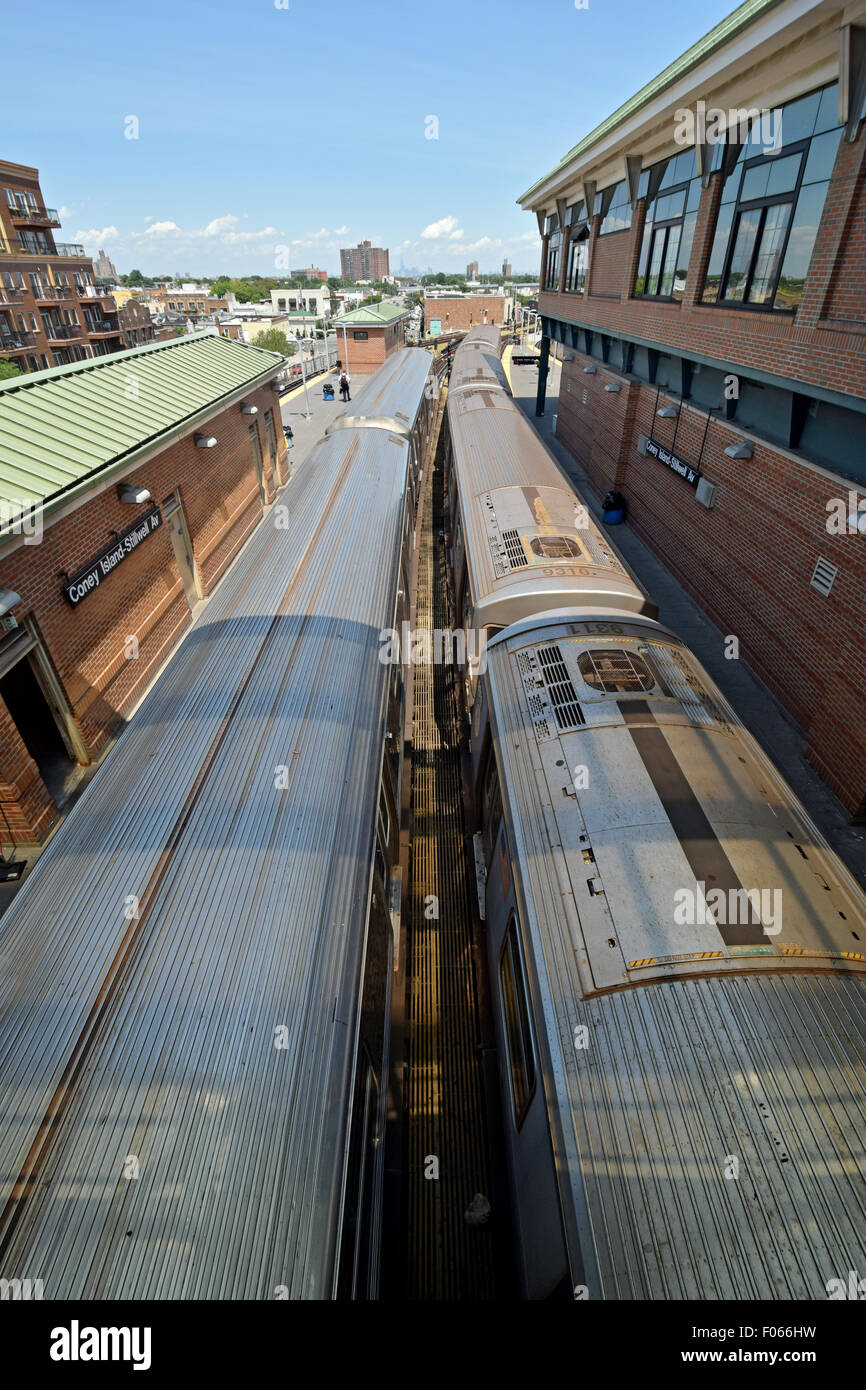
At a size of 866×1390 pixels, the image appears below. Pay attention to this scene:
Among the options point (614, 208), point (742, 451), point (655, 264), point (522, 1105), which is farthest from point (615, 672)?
point (614, 208)

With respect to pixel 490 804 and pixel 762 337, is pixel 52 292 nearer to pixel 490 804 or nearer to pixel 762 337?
pixel 762 337

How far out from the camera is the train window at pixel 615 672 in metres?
6.19

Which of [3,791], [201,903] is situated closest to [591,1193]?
[201,903]

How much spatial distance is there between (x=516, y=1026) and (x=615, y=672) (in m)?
3.47

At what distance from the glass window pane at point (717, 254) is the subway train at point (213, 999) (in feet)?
34.9

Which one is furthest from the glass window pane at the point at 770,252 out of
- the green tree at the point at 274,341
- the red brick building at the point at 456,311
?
the green tree at the point at 274,341

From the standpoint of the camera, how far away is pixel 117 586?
10.5 meters

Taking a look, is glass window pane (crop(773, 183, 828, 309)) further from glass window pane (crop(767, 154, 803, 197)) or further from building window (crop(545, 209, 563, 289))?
building window (crop(545, 209, 563, 289))

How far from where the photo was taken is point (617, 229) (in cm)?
1719

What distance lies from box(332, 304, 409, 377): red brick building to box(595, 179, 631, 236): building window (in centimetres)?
2234

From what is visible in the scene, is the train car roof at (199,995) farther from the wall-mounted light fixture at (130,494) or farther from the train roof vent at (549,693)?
the wall-mounted light fixture at (130,494)

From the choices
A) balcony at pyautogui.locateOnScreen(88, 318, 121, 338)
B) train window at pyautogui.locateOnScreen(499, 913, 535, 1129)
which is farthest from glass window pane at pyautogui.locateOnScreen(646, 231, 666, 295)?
balcony at pyautogui.locateOnScreen(88, 318, 121, 338)

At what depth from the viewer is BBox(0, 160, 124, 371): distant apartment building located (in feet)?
133

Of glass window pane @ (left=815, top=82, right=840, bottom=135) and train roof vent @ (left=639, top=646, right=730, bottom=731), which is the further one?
glass window pane @ (left=815, top=82, right=840, bottom=135)
